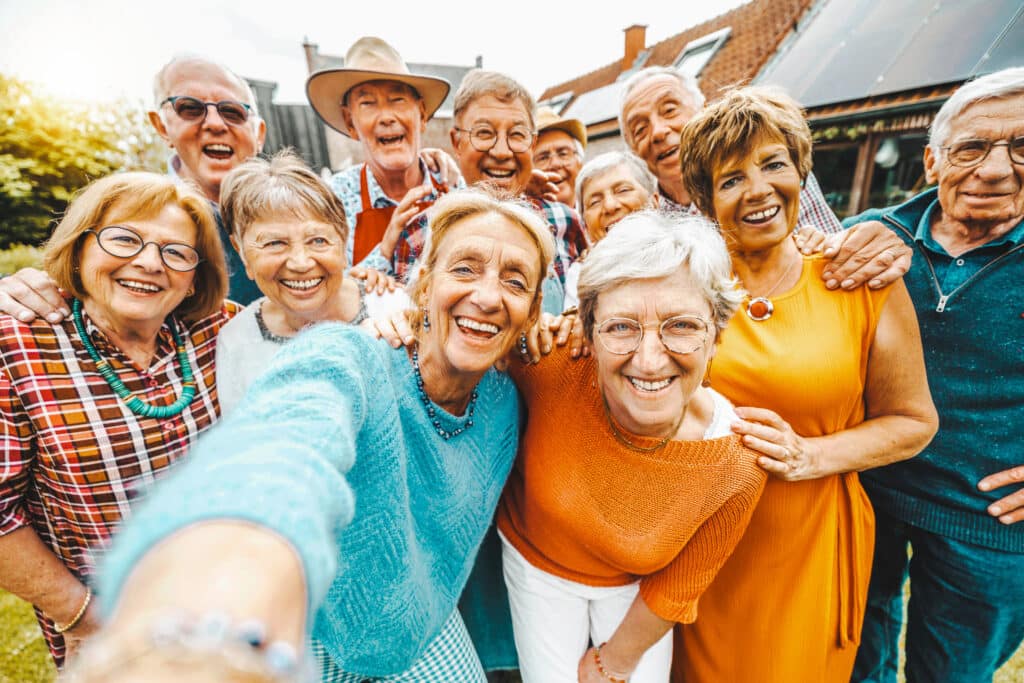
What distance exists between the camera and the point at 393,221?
112 inches

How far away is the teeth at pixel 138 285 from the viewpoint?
5.90 ft

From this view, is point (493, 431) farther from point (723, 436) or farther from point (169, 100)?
point (169, 100)

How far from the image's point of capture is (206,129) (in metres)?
2.92

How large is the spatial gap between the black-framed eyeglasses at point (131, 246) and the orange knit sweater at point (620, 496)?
1.49 metres

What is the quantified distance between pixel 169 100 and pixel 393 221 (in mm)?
1598

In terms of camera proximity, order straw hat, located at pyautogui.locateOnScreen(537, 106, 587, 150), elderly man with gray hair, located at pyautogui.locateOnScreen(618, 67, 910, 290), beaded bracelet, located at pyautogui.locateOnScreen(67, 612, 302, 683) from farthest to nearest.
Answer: straw hat, located at pyautogui.locateOnScreen(537, 106, 587, 150), elderly man with gray hair, located at pyautogui.locateOnScreen(618, 67, 910, 290), beaded bracelet, located at pyautogui.locateOnScreen(67, 612, 302, 683)

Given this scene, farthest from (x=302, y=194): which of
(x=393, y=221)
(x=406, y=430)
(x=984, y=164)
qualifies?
(x=984, y=164)

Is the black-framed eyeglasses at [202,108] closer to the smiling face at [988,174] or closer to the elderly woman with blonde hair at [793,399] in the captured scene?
the elderly woman with blonde hair at [793,399]

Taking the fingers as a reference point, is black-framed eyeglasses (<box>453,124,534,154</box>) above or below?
above

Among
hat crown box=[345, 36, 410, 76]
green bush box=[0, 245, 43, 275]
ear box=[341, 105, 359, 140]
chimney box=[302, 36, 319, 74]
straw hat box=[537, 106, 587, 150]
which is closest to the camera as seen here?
hat crown box=[345, 36, 410, 76]

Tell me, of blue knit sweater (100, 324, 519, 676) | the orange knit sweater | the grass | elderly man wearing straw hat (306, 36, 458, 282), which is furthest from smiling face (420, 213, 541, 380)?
the grass

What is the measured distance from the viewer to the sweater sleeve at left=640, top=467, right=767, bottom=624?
169 cm

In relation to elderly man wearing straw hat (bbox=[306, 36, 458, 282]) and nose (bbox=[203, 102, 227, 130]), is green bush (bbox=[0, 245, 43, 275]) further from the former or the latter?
elderly man wearing straw hat (bbox=[306, 36, 458, 282])

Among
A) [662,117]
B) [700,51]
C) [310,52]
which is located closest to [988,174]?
[662,117]
